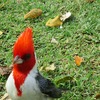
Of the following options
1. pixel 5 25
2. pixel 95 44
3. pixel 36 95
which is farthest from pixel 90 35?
pixel 36 95

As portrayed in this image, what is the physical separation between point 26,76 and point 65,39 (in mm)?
1451

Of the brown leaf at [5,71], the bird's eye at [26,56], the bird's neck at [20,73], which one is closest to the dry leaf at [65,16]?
the brown leaf at [5,71]

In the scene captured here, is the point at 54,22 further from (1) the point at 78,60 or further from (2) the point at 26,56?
(2) the point at 26,56

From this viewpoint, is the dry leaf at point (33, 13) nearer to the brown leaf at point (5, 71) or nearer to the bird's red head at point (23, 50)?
the brown leaf at point (5, 71)

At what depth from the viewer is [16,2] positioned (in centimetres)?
536

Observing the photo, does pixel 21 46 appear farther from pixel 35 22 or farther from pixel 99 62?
pixel 35 22

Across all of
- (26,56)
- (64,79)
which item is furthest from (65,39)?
(26,56)

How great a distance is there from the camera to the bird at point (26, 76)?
306 cm

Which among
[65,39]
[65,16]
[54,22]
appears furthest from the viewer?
[65,16]

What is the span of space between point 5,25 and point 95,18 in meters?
1.17

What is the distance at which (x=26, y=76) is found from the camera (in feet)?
10.6

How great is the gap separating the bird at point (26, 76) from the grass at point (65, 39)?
1.86ft

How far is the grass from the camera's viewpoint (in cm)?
397

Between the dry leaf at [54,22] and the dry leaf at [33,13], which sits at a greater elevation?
the dry leaf at [33,13]
